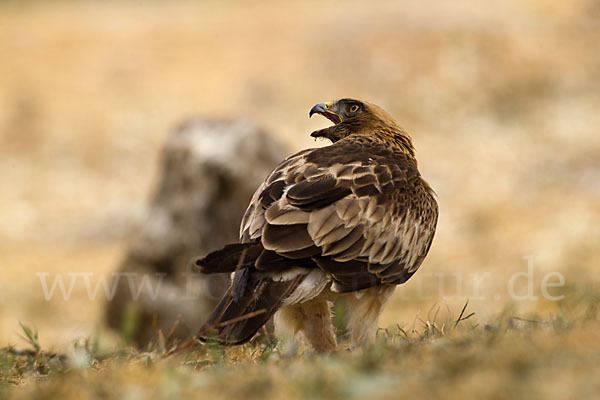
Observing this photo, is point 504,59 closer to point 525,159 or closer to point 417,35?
point 417,35

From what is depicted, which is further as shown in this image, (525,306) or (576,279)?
(576,279)

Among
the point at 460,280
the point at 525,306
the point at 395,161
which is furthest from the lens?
the point at 460,280

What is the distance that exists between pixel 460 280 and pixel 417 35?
15402mm

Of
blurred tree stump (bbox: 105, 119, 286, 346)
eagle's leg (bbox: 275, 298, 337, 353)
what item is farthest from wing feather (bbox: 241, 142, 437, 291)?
blurred tree stump (bbox: 105, 119, 286, 346)

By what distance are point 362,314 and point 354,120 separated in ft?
6.70

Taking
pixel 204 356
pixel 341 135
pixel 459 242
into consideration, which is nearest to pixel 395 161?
pixel 341 135

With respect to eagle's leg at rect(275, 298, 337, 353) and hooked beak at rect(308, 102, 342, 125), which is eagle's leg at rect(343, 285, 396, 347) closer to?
eagle's leg at rect(275, 298, 337, 353)

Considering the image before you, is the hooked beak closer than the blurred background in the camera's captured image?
Yes

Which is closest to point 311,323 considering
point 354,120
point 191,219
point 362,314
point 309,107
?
point 362,314

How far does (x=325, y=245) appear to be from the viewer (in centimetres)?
566

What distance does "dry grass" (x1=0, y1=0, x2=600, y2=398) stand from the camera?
16078mm

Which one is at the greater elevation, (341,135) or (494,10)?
(494,10)

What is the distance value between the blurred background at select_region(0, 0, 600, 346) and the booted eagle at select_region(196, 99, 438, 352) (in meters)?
8.76

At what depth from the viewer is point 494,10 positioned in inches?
1198
